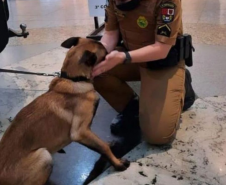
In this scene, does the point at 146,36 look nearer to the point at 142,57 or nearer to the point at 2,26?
the point at 142,57

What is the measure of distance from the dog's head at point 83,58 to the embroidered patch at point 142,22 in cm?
26

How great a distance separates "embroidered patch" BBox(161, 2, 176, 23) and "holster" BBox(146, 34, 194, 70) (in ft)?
0.66

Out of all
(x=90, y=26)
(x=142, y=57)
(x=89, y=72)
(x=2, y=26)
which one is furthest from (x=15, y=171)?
(x=90, y=26)

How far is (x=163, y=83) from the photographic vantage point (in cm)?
186

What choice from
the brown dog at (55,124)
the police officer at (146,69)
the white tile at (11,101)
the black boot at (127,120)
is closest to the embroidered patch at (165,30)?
the police officer at (146,69)

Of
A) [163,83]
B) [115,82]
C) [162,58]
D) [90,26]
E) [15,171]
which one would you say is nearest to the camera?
[15,171]

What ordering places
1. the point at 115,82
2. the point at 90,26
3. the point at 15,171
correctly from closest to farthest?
the point at 15,171 → the point at 115,82 → the point at 90,26

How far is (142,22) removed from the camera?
1.72 m

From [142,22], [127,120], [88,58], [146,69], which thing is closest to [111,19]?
[142,22]

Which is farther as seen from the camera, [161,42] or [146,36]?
[146,36]

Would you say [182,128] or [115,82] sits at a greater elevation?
[115,82]

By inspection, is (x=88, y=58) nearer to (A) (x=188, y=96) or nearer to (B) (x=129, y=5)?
(B) (x=129, y=5)

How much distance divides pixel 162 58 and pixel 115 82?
392 millimetres

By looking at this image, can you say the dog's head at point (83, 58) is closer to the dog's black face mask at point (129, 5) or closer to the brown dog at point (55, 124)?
the brown dog at point (55, 124)
